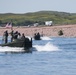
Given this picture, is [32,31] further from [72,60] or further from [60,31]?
[72,60]

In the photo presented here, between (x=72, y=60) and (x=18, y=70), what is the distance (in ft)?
29.0

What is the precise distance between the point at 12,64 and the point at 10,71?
17.6ft

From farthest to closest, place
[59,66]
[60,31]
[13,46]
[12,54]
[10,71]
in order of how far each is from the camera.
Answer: [60,31] < [13,46] < [12,54] < [59,66] < [10,71]

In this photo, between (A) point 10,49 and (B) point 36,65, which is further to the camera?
(A) point 10,49

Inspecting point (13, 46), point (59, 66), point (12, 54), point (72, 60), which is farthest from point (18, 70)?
point (13, 46)

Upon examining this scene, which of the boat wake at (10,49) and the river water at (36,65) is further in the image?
the boat wake at (10,49)

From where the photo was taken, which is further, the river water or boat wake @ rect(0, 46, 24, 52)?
boat wake @ rect(0, 46, 24, 52)

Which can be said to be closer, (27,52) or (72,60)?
(72,60)

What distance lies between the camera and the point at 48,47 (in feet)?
237

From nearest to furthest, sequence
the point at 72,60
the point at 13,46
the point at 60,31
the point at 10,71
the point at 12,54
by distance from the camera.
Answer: the point at 10,71
the point at 72,60
the point at 12,54
the point at 13,46
the point at 60,31

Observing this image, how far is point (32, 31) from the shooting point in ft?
486

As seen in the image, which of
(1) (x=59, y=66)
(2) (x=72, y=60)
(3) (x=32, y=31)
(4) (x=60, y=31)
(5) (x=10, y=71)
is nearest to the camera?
(5) (x=10, y=71)

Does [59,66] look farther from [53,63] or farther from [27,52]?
[27,52]

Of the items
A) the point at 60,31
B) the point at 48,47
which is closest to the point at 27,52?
the point at 48,47
